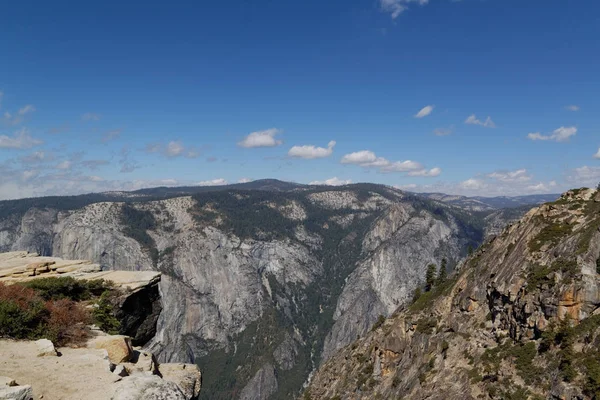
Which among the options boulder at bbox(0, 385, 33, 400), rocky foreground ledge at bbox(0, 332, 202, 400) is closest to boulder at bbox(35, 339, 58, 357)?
rocky foreground ledge at bbox(0, 332, 202, 400)

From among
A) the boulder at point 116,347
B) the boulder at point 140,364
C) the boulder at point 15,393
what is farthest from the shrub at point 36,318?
the boulder at point 15,393

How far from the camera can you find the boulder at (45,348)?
16391 mm

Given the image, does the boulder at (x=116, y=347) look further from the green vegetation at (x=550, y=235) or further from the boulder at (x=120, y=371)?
the green vegetation at (x=550, y=235)

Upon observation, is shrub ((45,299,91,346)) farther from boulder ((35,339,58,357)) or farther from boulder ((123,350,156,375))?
boulder ((123,350,156,375))

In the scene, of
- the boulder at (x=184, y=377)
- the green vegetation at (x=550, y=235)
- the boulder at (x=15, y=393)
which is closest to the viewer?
the boulder at (x=15, y=393)

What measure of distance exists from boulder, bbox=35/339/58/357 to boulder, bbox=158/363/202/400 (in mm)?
5463

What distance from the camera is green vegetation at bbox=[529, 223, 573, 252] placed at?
59.6 m

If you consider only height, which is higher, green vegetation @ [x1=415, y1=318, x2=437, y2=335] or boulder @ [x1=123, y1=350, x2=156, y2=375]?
boulder @ [x1=123, y1=350, x2=156, y2=375]

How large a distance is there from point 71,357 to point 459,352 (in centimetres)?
6312

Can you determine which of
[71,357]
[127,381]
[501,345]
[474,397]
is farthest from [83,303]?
[501,345]

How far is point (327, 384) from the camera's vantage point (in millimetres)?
109812

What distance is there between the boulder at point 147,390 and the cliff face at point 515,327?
4238cm

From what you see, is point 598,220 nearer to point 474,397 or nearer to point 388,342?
point 474,397

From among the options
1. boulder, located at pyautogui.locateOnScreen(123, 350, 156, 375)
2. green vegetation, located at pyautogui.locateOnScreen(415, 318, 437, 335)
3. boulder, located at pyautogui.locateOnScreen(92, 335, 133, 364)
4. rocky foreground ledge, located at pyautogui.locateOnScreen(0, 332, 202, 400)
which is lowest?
green vegetation, located at pyautogui.locateOnScreen(415, 318, 437, 335)
